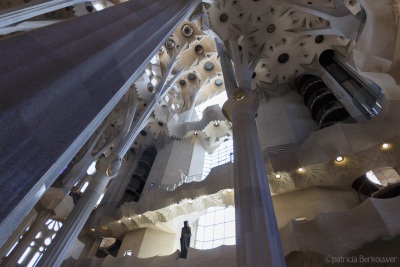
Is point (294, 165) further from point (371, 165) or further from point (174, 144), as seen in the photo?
point (174, 144)

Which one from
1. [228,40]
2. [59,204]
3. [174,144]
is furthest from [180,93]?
[59,204]

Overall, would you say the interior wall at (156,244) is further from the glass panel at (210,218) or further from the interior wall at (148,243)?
the glass panel at (210,218)

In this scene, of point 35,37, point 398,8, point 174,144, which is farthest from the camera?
point 174,144

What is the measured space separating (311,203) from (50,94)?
9.43 m

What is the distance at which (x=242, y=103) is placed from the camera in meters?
6.80

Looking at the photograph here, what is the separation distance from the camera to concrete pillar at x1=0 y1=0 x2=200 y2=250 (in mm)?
1389

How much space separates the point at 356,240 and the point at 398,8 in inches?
220

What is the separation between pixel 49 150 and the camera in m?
1.60

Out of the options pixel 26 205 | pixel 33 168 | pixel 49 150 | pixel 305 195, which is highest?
pixel 305 195

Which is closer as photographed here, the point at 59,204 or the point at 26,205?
the point at 26,205

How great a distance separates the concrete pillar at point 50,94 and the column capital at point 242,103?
4098mm

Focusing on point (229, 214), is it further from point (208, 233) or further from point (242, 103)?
point (242, 103)

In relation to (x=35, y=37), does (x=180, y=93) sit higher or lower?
higher
